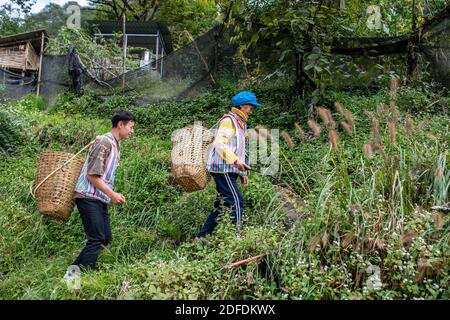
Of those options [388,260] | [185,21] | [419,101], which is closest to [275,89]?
[419,101]

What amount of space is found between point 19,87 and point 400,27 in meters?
8.22

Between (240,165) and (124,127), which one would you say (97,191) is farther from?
(240,165)

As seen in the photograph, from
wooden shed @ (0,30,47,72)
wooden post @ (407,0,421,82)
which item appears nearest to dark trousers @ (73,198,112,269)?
wooden post @ (407,0,421,82)

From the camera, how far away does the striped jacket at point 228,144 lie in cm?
430

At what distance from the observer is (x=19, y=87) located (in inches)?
446

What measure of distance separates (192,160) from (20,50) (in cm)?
1118

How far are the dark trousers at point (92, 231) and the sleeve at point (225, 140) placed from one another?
1100 mm

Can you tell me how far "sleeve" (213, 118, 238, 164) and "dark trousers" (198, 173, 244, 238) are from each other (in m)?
0.22

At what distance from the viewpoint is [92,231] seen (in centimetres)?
402

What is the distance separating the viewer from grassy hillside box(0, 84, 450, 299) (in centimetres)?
340

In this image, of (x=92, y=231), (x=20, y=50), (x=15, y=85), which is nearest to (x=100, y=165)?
(x=92, y=231)

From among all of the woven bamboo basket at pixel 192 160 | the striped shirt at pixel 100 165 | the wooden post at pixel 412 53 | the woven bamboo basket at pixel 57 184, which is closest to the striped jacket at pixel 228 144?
the woven bamboo basket at pixel 192 160

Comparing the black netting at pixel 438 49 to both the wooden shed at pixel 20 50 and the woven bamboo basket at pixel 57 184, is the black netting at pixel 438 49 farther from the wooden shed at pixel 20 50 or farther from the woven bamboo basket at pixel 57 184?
the wooden shed at pixel 20 50
